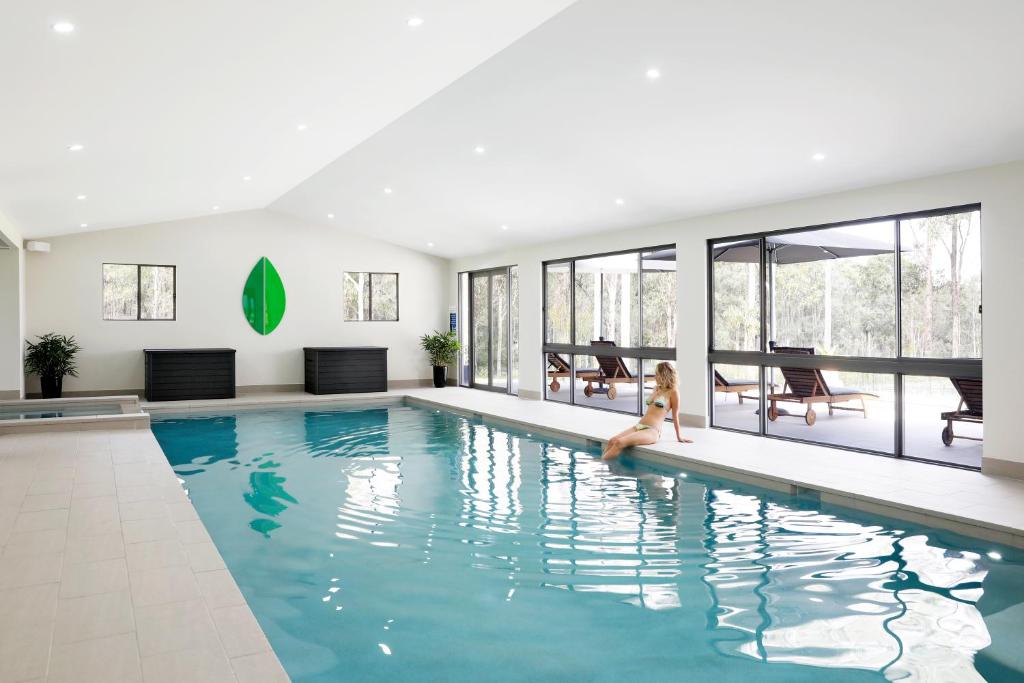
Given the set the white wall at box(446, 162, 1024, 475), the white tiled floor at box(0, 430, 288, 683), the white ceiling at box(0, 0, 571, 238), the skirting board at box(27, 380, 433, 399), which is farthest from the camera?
the skirting board at box(27, 380, 433, 399)

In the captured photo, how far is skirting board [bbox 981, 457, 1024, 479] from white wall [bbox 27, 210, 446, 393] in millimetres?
11230

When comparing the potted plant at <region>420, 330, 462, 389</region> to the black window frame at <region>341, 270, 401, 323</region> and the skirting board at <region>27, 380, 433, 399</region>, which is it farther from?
the black window frame at <region>341, 270, 401, 323</region>

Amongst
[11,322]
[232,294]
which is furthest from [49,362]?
[232,294]

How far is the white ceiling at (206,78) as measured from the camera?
13.9 feet

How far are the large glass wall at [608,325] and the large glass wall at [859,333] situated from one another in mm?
1155

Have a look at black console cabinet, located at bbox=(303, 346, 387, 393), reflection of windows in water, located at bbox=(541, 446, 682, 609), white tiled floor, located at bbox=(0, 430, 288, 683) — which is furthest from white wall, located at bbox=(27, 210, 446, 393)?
reflection of windows in water, located at bbox=(541, 446, 682, 609)

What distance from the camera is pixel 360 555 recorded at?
4457 millimetres

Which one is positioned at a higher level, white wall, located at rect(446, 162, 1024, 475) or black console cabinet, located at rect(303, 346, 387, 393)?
white wall, located at rect(446, 162, 1024, 475)

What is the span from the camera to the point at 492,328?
1481 centimetres

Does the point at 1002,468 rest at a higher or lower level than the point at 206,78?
lower

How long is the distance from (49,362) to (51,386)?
42cm

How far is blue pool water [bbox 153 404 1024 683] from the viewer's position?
122 inches

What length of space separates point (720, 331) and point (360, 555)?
240 inches

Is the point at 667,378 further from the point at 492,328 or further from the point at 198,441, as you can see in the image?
the point at 492,328
